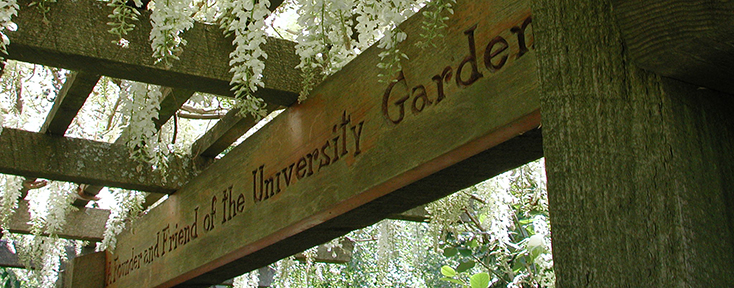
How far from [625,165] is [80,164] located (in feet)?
7.46

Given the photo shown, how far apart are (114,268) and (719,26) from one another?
3407mm

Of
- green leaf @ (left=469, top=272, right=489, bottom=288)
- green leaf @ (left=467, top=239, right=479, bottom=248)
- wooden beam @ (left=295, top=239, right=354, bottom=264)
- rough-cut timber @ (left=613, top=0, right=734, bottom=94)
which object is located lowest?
rough-cut timber @ (left=613, top=0, right=734, bottom=94)

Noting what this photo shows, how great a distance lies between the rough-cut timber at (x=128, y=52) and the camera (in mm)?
1557

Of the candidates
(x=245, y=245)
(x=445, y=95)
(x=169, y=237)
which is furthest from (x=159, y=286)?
(x=445, y=95)

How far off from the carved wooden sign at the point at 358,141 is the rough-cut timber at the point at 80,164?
0.12m

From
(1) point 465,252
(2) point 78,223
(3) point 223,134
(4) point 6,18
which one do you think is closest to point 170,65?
(4) point 6,18

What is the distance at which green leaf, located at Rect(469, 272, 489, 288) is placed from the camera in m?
3.19

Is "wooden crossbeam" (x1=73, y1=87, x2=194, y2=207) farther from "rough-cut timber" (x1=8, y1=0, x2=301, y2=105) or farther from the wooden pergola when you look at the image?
"rough-cut timber" (x1=8, y1=0, x2=301, y2=105)

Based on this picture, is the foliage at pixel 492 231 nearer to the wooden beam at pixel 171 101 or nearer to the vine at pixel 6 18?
the wooden beam at pixel 171 101

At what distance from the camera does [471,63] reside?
3.98 feet

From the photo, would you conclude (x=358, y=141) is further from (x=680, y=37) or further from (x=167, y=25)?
(x=680, y=37)

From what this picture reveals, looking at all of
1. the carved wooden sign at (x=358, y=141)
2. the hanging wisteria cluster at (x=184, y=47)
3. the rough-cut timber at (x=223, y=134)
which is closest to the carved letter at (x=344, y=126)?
the carved wooden sign at (x=358, y=141)

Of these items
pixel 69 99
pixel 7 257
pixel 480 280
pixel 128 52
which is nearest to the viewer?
pixel 128 52

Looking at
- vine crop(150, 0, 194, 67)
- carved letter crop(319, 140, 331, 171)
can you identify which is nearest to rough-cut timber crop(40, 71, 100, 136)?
vine crop(150, 0, 194, 67)
